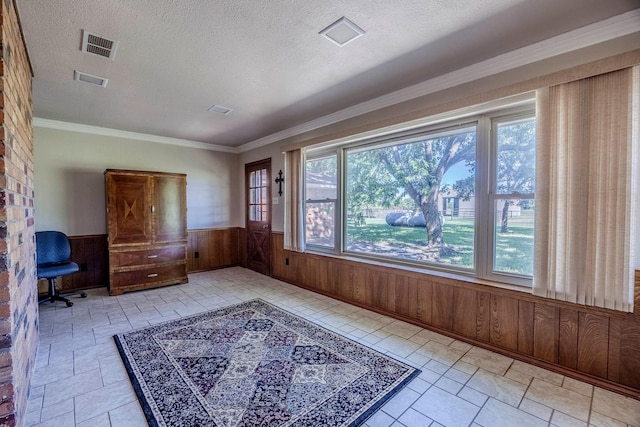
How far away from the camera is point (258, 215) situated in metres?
5.61

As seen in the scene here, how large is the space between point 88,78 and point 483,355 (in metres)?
4.45

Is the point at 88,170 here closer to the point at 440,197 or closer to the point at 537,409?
the point at 440,197

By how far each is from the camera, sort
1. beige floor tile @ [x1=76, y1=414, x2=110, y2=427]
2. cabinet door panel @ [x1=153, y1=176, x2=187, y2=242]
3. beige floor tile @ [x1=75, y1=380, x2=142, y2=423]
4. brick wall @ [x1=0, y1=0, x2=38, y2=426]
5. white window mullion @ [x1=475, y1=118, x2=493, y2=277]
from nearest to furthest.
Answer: brick wall @ [x1=0, y1=0, x2=38, y2=426], beige floor tile @ [x1=76, y1=414, x2=110, y2=427], beige floor tile @ [x1=75, y1=380, x2=142, y2=423], white window mullion @ [x1=475, y1=118, x2=493, y2=277], cabinet door panel @ [x1=153, y1=176, x2=187, y2=242]

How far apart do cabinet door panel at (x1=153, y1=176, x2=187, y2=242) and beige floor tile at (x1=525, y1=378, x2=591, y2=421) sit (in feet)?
15.7

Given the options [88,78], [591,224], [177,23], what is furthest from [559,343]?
[88,78]

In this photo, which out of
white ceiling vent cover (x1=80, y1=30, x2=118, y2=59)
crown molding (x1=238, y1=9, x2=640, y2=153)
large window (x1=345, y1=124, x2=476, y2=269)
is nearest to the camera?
crown molding (x1=238, y1=9, x2=640, y2=153)

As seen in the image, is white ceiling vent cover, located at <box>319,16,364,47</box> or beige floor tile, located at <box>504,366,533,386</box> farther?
beige floor tile, located at <box>504,366,533,386</box>

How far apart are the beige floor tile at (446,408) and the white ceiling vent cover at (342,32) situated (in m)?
2.56

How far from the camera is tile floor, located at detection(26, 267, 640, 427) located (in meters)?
1.71

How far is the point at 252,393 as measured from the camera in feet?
6.33

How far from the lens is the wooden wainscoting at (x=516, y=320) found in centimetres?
195

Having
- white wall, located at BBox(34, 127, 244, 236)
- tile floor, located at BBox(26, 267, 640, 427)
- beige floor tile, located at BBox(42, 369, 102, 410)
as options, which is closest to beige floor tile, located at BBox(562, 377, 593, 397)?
tile floor, located at BBox(26, 267, 640, 427)

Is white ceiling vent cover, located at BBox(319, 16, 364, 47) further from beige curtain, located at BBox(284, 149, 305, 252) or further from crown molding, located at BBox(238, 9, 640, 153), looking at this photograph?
beige curtain, located at BBox(284, 149, 305, 252)

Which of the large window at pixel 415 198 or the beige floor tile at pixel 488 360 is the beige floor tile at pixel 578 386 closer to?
the beige floor tile at pixel 488 360
